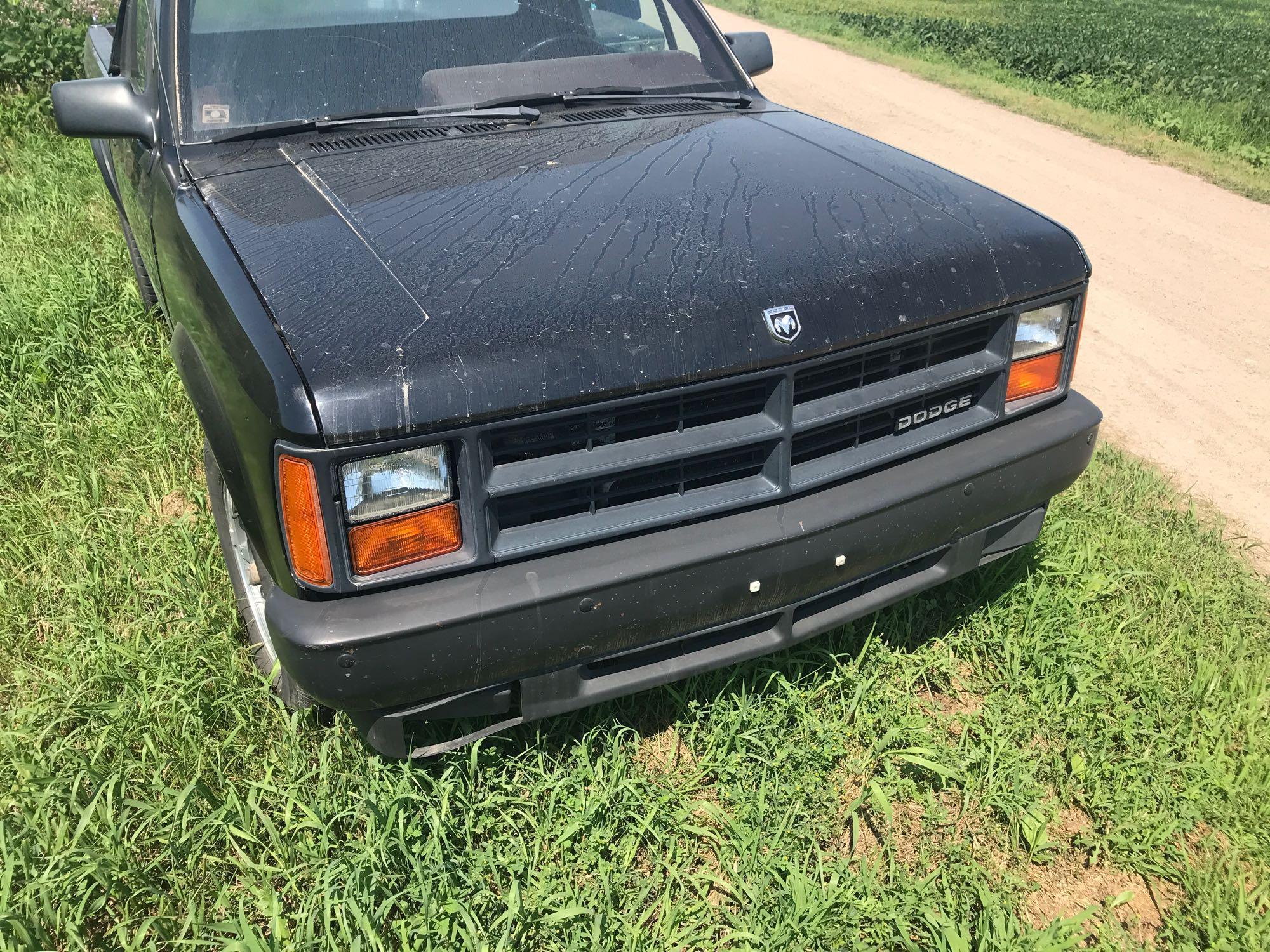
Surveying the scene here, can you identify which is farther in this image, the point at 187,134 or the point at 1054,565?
the point at 1054,565

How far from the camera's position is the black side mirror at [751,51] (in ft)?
11.6

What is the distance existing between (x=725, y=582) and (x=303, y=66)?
189 centimetres

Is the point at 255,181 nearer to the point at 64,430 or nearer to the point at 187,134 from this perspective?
the point at 187,134

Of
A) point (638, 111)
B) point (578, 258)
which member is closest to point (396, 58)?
point (638, 111)

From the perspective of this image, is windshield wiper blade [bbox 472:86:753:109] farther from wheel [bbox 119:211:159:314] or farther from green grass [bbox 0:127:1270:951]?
wheel [bbox 119:211:159:314]

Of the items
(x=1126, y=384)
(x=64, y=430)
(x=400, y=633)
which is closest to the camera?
(x=400, y=633)

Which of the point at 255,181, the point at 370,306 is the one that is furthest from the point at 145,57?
the point at 370,306

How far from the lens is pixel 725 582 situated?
2.02 metres

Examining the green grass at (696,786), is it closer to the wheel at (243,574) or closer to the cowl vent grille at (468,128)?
the wheel at (243,574)

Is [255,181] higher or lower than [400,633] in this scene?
higher

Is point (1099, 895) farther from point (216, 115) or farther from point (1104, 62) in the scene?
point (1104, 62)

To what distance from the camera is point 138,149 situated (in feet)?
9.87

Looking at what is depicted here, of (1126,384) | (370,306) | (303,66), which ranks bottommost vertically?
(1126,384)

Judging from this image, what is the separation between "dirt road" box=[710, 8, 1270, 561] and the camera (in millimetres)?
4090
